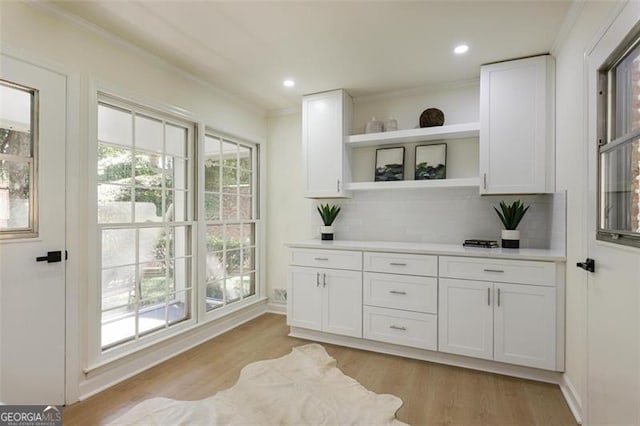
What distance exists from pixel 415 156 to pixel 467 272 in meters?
1.34

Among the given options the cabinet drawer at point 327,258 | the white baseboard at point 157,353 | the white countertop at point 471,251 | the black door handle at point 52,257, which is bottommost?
the white baseboard at point 157,353

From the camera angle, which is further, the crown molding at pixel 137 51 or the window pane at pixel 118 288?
the window pane at pixel 118 288

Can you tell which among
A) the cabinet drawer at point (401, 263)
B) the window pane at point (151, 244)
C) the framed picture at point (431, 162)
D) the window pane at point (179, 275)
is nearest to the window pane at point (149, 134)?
the window pane at point (151, 244)

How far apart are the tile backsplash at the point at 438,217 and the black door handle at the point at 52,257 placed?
245 cm

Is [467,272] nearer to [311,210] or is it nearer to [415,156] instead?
[415,156]

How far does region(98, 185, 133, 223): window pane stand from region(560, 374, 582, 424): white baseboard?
3.34 meters

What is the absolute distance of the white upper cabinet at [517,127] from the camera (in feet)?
8.34

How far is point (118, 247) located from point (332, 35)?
228cm

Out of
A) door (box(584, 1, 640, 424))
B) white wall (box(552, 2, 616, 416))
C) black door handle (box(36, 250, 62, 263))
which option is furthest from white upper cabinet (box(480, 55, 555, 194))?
black door handle (box(36, 250, 62, 263))

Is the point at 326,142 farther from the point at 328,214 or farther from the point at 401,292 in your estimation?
the point at 401,292

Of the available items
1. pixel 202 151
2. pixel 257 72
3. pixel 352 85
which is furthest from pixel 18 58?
pixel 352 85

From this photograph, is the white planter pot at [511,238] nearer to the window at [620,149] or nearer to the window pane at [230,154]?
the window at [620,149]

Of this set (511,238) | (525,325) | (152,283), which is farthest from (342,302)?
(152,283)

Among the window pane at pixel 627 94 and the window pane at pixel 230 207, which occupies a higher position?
the window pane at pixel 627 94
